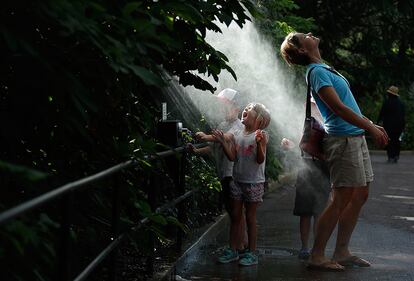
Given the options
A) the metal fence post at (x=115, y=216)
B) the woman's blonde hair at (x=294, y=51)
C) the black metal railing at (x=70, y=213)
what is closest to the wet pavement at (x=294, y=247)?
the black metal railing at (x=70, y=213)

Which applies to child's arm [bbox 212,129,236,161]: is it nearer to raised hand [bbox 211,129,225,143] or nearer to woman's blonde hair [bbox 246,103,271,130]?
raised hand [bbox 211,129,225,143]

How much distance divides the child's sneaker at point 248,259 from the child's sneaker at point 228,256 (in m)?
0.16

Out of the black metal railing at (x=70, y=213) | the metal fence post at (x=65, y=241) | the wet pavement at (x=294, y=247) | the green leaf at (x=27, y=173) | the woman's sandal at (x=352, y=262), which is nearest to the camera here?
the green leaf at (x=27, y=173)

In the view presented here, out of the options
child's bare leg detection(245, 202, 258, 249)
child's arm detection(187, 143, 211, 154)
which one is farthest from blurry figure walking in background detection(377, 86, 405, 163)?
child's bare leg detection(245, 202, 258, 249)

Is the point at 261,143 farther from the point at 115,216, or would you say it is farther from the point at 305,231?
the point at 115,216

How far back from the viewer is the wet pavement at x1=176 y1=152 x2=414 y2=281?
7539 mm

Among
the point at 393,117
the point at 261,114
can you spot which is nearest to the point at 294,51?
the point at 261,114

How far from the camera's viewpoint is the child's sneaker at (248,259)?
26.2 ft

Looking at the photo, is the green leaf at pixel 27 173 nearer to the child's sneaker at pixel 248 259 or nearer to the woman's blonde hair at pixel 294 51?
the woman's blonde hair at pixel 294 51

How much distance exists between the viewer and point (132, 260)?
7.60m

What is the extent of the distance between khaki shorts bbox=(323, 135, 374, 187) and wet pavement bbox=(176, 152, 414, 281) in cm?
65

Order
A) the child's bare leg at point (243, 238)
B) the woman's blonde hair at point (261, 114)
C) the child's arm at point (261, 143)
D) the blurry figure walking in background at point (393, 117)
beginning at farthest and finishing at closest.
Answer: the blurry figure walking in background at point (393, 117) → the child's bare leg at point (243, 238) → the woman's blonde hair at point (261, 114) → the child's arm at point (261, 143)

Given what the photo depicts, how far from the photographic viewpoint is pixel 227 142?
8125 millimetres

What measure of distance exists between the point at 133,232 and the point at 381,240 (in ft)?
13.9
